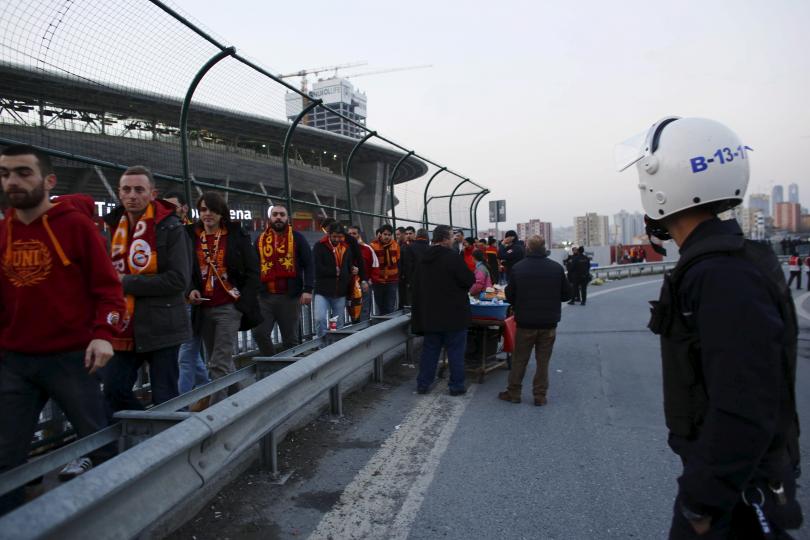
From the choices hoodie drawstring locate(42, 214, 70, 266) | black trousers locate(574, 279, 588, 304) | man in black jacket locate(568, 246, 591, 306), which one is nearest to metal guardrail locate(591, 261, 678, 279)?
man in black jacket locate(568, 246, 591, 306)

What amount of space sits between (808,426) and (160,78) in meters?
6.46

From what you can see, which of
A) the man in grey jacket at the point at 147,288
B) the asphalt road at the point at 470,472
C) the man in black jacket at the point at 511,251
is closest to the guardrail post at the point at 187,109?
the man in grey jacket at the point at 147,288

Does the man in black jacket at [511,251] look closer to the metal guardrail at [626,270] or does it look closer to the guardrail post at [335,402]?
the guardrail post at [335,402]

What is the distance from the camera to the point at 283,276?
634 cm

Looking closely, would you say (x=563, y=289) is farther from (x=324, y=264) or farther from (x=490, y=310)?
(x=324, y=264)

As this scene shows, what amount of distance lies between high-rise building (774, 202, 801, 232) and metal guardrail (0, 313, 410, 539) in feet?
627

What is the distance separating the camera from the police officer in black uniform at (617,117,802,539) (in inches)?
55.1

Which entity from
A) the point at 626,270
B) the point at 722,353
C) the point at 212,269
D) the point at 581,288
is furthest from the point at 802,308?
the point at 626,270

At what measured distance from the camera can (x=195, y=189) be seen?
21.0ft

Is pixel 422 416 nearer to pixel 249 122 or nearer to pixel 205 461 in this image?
pixel 205 461

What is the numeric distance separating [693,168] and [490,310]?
17.0ft

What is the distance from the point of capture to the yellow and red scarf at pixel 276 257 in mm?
6344

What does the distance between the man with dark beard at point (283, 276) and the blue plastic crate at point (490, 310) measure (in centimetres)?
208

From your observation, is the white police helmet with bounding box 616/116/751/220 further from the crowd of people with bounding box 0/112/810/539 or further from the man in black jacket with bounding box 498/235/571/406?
the man in black jacket with bounding box 498/235/571/406
